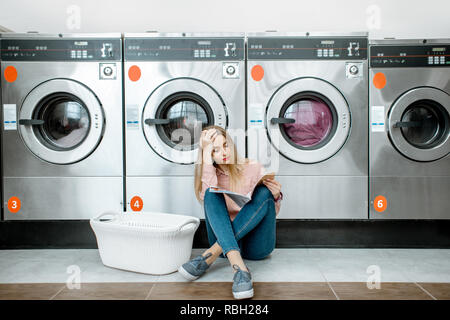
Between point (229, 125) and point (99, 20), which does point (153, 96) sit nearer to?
point (229, 125)

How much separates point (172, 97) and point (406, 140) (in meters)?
1.60

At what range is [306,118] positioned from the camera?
86.4 inches

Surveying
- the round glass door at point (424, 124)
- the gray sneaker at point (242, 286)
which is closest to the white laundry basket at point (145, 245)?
the gray sneaker at point (242, 286)

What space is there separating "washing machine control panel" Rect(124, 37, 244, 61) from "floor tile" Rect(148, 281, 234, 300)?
4.66 feet

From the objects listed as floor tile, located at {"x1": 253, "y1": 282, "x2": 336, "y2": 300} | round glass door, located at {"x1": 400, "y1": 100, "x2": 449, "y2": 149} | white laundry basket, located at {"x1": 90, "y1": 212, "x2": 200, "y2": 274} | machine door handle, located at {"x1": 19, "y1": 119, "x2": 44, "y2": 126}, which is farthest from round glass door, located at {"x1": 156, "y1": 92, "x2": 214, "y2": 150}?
round glass door, located at {"x1": 400, "y1": 100, "x2": 449, "y2": 149}

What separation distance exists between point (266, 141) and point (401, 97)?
948mm

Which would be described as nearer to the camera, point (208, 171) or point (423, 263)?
point (208, 171)

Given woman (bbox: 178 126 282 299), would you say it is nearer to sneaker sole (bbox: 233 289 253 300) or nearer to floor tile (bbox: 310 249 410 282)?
sneaker sole (bbox: 233 289 253 300)

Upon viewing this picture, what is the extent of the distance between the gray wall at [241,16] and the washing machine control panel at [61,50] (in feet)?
2.53

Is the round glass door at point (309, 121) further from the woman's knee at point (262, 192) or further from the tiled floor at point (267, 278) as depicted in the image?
the tiled floor at point (267, 278)

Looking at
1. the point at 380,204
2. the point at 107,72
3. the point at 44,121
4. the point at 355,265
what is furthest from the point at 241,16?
the point at 355,265

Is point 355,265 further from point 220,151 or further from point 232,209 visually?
point 220,151

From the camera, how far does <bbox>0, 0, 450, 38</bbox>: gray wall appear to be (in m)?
2.83

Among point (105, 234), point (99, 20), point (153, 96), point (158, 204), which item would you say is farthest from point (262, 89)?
point (99, 20)
